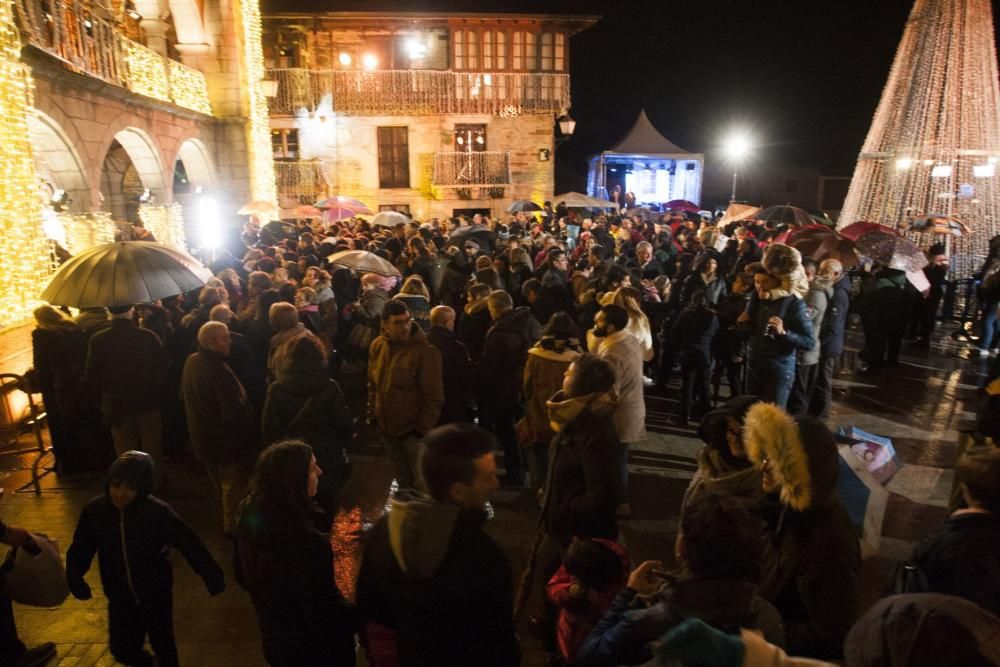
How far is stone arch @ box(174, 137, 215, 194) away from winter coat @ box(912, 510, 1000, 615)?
17.8 meters

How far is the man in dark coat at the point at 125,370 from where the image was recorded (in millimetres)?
5406

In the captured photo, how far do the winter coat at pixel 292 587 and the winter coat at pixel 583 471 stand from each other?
117cm

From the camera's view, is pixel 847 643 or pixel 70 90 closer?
pixel 847 643

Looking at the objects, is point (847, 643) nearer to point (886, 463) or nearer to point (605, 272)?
point (886, 463)

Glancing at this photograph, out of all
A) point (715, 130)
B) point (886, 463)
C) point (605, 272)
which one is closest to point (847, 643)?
point (886, 463)

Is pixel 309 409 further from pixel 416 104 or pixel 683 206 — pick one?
pixel 416 104

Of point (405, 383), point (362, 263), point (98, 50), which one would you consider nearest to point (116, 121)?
point (98, 50)

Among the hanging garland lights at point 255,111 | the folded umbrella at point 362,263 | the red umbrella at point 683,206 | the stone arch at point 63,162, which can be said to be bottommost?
the folded umbrella at point 362,263

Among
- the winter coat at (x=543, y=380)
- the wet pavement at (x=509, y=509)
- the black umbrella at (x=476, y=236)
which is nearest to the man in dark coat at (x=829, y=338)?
the wet pavement at (x=509, y=509)

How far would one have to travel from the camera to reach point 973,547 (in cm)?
226

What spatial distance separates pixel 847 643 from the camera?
1.76 meters

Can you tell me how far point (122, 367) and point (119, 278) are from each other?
0.77 m

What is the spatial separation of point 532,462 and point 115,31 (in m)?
11.7

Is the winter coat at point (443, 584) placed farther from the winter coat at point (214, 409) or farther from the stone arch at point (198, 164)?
the stone arch at point (198, 164)
